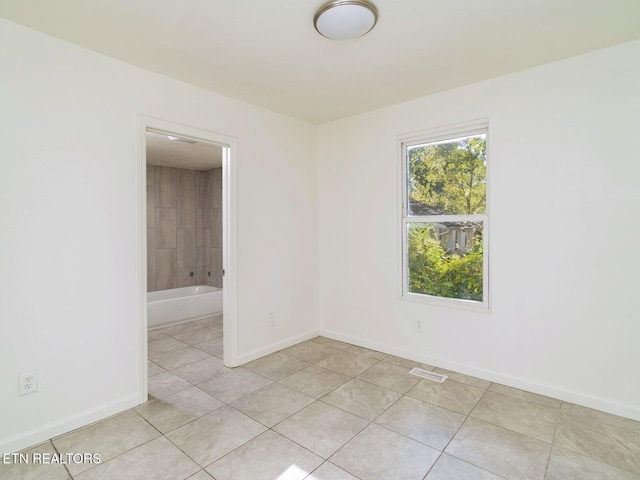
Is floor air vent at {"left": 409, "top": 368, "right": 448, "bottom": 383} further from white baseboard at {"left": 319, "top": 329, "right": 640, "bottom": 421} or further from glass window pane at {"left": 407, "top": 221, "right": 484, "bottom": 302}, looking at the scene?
glass window pane at {"left": 407, "top": 221, "right": 484, "bottom": 302}

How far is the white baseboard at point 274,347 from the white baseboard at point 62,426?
98 centimetres

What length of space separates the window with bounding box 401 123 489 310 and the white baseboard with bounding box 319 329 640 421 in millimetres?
539

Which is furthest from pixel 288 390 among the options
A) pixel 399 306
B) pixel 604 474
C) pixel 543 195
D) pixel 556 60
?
pixel 556 60

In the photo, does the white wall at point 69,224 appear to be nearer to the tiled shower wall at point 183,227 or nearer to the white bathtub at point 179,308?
the white bathtub at point 179,308

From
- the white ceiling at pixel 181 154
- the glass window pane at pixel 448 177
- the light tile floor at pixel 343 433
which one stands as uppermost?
the white ceiling at pixel 181 154

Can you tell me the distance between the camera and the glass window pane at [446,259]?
2984 millimetres

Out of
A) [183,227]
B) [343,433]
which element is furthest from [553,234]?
[183,227]

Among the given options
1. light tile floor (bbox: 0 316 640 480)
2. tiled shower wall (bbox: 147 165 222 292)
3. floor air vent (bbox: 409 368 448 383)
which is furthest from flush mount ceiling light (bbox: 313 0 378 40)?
tiled shower wall (bbox: 147 165 222 292)

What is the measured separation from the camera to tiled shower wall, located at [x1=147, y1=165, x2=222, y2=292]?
5.68 m

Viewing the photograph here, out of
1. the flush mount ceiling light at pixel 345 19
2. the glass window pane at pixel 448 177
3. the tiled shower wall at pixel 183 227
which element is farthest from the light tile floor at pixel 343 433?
the tiled shower wall at pixel 183 227

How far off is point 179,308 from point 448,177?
3.73 metres

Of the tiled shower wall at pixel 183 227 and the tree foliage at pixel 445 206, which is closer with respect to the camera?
the tree foliage at pixel 445 206

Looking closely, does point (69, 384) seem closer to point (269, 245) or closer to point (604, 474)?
point (269, 245)

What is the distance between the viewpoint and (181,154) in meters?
4.94
